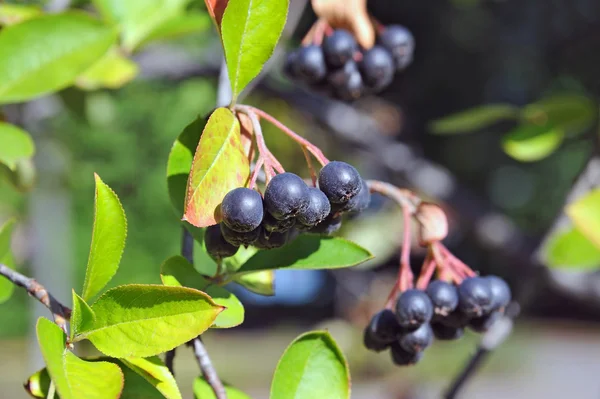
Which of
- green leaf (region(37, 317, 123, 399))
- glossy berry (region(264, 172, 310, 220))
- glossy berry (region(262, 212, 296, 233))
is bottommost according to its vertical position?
green leaf (region(37, 317, 123, 399))

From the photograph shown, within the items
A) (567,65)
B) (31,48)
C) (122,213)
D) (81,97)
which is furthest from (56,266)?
(122,213)

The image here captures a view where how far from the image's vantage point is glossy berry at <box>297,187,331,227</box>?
0.77 meters

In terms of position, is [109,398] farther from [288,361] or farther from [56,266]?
[56,266]

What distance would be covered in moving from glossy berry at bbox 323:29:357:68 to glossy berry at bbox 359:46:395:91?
0.03m

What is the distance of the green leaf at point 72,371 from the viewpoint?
0.67 m

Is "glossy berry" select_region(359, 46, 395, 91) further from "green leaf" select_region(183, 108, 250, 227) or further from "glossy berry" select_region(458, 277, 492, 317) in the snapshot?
"green leaf" select_region(183, 108, 250, 227)

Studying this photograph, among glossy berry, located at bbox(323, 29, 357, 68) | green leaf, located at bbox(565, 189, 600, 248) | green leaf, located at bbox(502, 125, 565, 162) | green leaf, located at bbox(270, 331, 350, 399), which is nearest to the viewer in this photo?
green leaf, located at bbox(270, 331, 350, 399)

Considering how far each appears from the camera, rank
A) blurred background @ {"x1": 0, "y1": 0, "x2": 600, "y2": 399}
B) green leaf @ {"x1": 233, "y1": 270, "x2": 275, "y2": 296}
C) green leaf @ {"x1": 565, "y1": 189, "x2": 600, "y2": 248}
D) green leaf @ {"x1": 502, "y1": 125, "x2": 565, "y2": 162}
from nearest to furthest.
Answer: green leaf @ {"x1": 233, "y1": 270, "x2": 275, "y2": 296} < green leaf @ {"x1": 565, "y1": 189, "x2": 600, "y2": 248} < green leaf @ {"x1": 502, "y1": 125, "x2": 565, "y2": 162} < blurred background @ {"x1": 0, "y1": 0, "x2": 600, "y2": 399}

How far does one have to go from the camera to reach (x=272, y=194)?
753mm

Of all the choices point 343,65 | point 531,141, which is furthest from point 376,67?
point 531,141

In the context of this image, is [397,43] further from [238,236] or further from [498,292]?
[238,236]

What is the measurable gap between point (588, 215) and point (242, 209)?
761 mm

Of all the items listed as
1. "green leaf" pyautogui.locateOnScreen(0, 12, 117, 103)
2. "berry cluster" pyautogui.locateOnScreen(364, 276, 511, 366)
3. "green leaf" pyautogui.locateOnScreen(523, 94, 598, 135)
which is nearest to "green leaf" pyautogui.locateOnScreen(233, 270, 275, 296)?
"berry cluster" pyautogui.locateOnScreen(364, 276, 511, 366)

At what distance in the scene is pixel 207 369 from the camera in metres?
0.85
